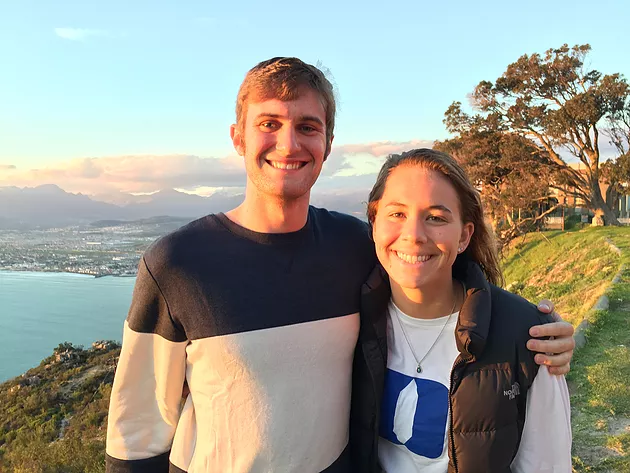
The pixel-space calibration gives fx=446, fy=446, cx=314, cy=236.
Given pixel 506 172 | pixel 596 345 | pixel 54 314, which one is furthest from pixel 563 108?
pixel 54 314

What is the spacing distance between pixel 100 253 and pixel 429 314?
5183 cm

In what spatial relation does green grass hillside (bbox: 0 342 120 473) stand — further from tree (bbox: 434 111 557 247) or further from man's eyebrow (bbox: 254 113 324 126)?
tree (bbox: 434 111 557 247)

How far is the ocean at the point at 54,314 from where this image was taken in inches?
1047

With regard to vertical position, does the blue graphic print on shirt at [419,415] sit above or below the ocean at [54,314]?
above

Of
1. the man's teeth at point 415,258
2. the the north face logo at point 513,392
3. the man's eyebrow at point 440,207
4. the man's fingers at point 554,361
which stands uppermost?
the man's eyebrow at point 440,207

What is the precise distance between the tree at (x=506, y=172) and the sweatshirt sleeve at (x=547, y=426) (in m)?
21.3

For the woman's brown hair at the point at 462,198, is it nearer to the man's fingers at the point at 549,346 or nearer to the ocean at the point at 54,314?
the man's fingers at the point at 549,346

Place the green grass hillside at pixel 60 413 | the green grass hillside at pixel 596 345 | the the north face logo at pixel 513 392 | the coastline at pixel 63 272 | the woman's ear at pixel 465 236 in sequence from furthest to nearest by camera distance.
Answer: the coastline at pixel 63 272
the green grass hillside at pixel 60 413
the green grass hillside at pixel 596 345
the woman's ear at pixel 465 236
the the north face logo at pixel 513 392

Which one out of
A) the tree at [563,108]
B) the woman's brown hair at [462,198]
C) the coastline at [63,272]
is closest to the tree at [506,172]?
the tree at [563,108]

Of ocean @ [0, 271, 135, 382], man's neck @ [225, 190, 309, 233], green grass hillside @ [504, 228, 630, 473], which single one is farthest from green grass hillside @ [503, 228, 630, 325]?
ocean @ [0, 271, 135, 382]

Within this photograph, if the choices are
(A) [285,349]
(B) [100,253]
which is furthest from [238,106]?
(B) [100,253]

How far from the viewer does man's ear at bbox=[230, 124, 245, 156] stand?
7.18 feet

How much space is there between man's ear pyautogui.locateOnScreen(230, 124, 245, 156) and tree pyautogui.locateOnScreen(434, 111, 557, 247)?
21.4 metres

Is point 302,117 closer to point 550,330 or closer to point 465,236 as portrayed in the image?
point 465,236
